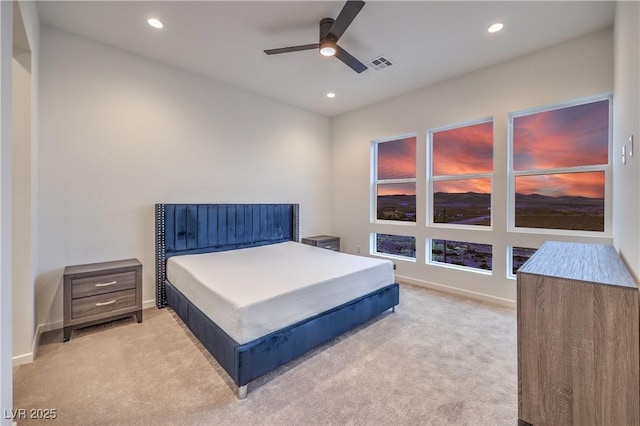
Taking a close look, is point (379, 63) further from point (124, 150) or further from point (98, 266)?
point (98, 266)

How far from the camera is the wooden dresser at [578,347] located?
1.11 meters

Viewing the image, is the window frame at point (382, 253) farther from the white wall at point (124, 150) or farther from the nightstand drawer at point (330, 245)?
the white wall at point (124, 150)

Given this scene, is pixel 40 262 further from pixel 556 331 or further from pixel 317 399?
pixel 556 331

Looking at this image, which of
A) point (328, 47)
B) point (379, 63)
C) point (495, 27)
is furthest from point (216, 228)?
point (495, 27)

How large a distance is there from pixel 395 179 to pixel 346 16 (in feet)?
10.0

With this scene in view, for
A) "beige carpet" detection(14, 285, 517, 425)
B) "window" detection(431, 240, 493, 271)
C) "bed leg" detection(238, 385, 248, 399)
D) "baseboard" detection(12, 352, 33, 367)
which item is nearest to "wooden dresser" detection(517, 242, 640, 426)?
"beige carpet" detection(14, 285, 517, 425)

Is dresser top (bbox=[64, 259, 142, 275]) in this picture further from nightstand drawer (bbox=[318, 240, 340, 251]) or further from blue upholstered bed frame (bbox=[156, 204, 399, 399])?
nightstand drawer (bbox=[318, 240, 340, 251])

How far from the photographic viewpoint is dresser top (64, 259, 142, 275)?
2.69 m

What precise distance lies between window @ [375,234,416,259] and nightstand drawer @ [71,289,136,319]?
3859 mm

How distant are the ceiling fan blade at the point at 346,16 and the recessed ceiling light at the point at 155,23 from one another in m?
1.79

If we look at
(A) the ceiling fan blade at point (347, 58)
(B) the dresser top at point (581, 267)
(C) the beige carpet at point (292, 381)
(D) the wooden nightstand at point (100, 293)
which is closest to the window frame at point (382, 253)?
(C) the beige carpet at point (292, 381)

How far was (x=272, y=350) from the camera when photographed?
1.99 meters

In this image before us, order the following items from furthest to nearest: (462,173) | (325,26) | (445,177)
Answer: (445,177) < (462,173) < (325,26)

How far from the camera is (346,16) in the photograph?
2197 mm
